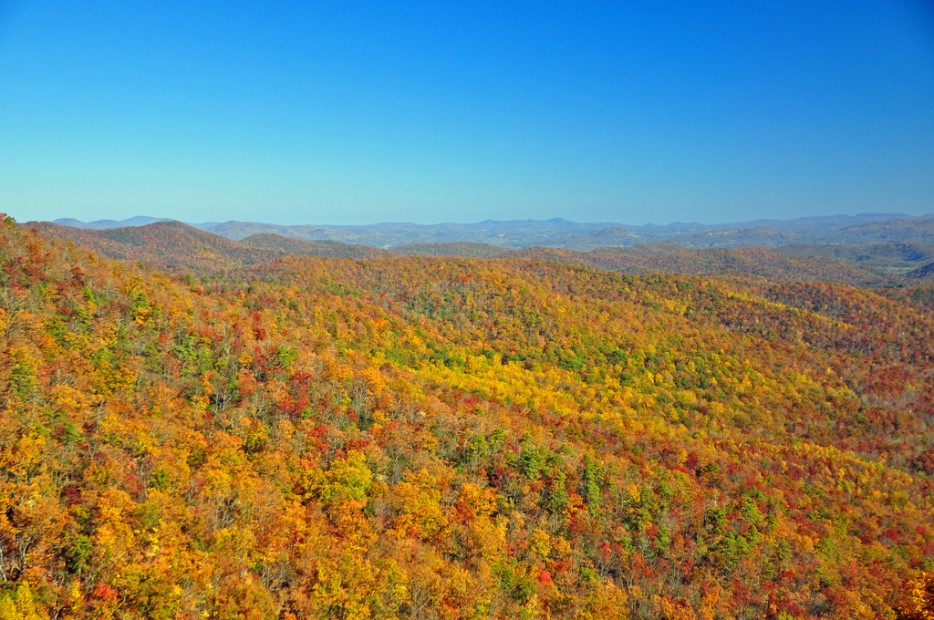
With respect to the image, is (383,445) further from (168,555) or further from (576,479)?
(168,555)

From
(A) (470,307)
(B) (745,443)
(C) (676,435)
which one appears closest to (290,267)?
(A) (470,307)

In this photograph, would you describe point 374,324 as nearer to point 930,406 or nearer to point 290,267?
point 290,267

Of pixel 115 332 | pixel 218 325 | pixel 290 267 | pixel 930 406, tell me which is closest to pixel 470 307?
pixel 290 267

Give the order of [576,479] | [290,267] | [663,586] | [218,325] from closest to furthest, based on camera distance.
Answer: [663,586], [576,479], [218,325], [290,267]

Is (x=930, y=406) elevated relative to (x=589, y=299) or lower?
lower

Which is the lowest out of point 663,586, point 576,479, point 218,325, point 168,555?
point 663,586

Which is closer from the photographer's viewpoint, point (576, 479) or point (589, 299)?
point (576, 479)

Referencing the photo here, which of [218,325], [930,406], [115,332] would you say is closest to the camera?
[115,332]
